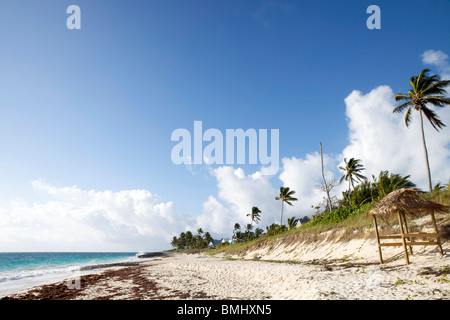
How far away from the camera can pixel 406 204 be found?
943 centimetres

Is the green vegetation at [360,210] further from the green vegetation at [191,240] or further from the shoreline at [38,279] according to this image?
the green vegetation at [191,240]

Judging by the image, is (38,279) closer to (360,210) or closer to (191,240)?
(360,210)

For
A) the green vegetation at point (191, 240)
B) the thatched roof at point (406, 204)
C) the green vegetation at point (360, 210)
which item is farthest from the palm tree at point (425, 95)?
the green vegetation at point (191, 240)

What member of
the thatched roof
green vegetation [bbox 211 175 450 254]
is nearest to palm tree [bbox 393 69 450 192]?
green vegetation [bbox 211 175 450 254]

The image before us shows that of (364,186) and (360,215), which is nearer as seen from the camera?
(360,215)

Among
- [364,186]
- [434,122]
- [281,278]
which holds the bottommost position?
→ [281,278]

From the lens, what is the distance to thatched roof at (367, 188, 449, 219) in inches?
369
